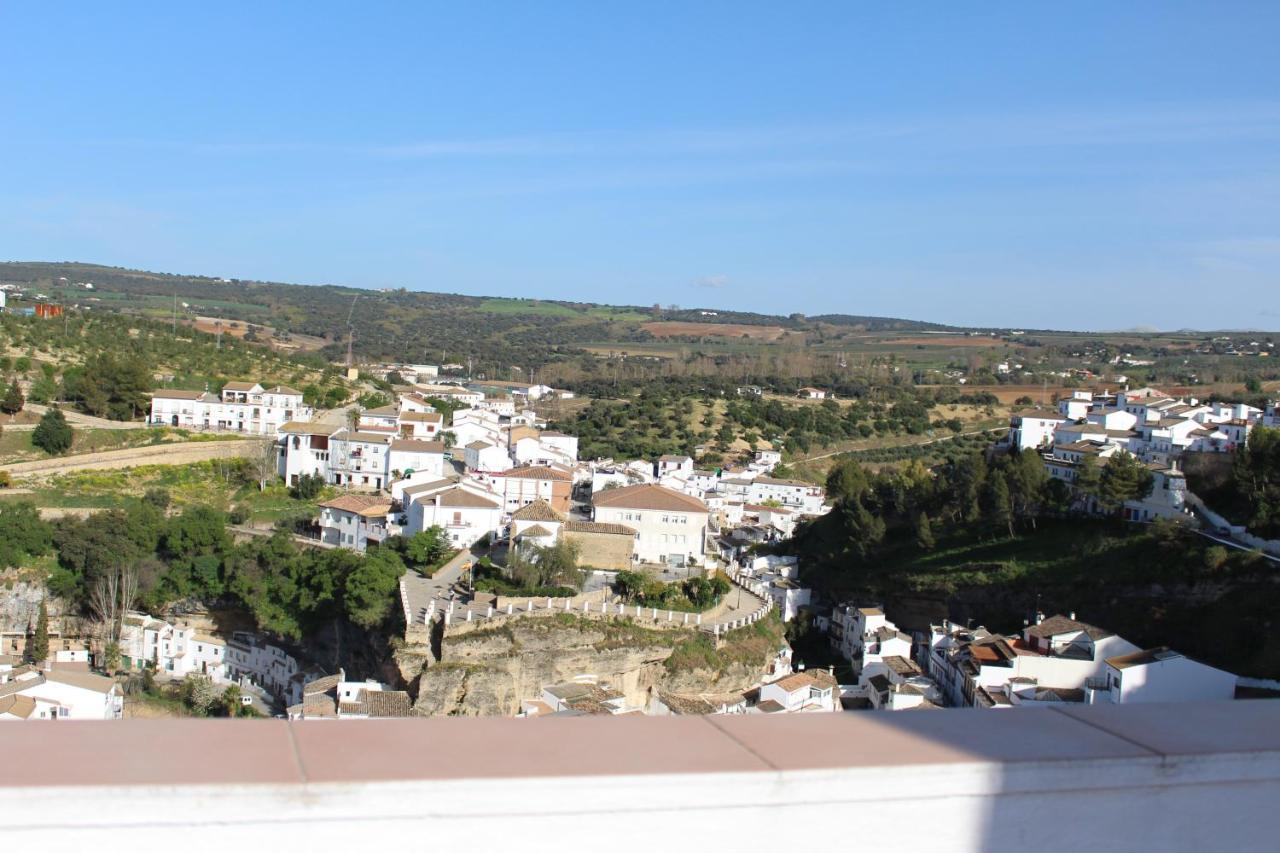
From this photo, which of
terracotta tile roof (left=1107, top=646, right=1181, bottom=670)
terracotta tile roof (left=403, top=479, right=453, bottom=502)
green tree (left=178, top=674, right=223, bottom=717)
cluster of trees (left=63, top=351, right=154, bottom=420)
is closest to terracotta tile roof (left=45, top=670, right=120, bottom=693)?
green tree (left=178, top=674, right=223, bottom=717)

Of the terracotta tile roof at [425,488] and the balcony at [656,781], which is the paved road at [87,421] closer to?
the terracotta tile roof at [425,488]

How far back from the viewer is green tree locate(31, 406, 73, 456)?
1273 inches

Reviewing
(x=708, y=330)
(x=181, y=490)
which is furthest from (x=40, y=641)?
(x=708, y=330)

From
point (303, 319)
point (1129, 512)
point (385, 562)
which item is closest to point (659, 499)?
point (385, 562)

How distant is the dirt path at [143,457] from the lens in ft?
102

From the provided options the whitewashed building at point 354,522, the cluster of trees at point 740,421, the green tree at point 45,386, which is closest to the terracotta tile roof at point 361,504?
the whitewashed building at point 354,522

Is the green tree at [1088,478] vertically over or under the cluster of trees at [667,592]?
over

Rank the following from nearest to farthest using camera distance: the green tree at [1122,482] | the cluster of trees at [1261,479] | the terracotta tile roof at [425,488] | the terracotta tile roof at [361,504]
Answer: the cluster of trees at [1261,479]
the green tree at [1122,482]
the terracotta tile roof at [425,488]
the terracotta tile roof at [361,504]

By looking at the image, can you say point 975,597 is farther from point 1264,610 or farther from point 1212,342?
point 1212,342

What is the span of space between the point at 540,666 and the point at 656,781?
18.0 m

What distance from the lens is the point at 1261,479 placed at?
25.8 m

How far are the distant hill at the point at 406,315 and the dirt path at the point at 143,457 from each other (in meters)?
44.5

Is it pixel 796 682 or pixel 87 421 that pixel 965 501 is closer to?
pixel 796 682

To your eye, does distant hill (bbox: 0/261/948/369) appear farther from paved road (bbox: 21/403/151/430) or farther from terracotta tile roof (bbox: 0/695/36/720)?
terracotta tile roof (bbox: 0/695/36/720)
